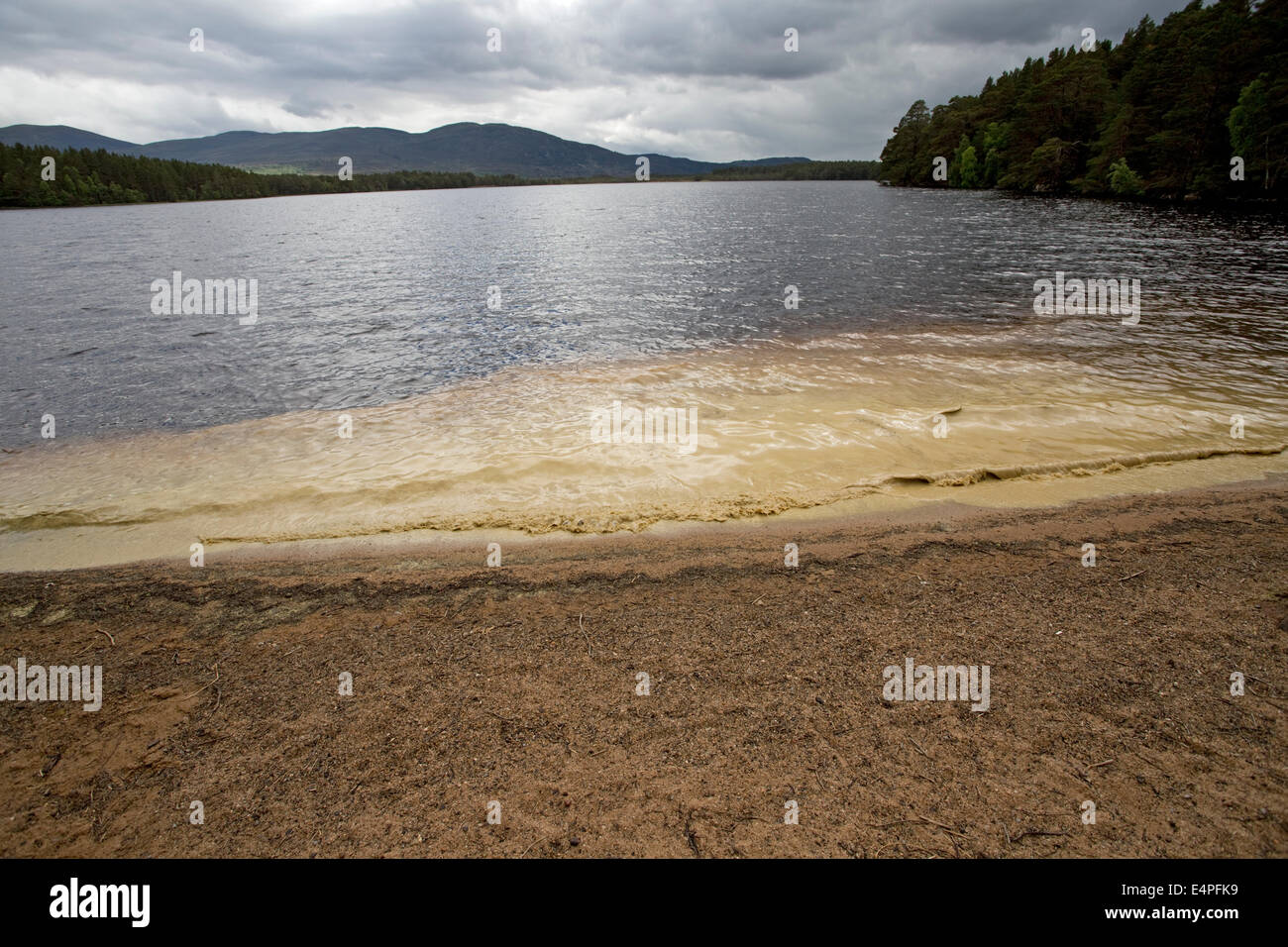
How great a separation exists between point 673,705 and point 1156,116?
10937 cm

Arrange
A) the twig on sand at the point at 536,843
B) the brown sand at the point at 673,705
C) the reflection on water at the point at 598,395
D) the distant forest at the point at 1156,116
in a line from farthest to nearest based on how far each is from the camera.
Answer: the distant forest at the point at 1156,116, the reflection on water at the point at 598,395, the brown sand at the point at 673,705, the twig on sand at the point at 536,843

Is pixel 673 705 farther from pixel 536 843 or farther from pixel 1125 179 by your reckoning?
pixel 1125 179

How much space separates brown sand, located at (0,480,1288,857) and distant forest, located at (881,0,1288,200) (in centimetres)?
8352

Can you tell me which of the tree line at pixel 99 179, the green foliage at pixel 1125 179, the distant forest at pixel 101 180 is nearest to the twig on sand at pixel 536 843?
the green foliage at pixel 1125 179

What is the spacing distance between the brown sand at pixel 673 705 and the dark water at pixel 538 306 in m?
9.68

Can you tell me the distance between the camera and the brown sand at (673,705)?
3877mm

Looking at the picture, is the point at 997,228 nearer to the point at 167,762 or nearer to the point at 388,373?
the point at 388,373

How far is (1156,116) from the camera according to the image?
7738 centimetres

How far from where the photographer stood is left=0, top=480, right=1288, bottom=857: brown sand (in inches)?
153

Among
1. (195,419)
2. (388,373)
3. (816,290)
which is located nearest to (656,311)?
(816,290)

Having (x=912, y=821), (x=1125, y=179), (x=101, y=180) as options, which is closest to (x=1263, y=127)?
(x=1125, y=179)

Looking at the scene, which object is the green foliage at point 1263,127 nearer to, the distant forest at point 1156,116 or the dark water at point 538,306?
the distant forest at point 1156,116

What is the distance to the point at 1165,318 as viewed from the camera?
2092 centimetres

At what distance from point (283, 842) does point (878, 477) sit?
29.4 feet
